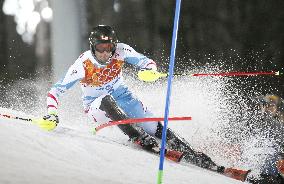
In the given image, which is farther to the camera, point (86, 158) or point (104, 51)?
point (104, 51)

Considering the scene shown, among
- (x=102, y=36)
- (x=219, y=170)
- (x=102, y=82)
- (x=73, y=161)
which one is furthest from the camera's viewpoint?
(x=102, y=82)

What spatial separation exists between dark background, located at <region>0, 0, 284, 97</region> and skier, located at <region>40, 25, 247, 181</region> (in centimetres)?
293

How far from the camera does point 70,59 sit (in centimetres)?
385

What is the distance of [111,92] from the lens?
2688 mm

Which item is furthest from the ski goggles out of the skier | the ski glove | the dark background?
the dark background

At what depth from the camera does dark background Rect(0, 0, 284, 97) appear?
224 inches

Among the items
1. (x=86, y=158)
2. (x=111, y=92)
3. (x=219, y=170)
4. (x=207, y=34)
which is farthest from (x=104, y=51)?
(x=207, y=34)

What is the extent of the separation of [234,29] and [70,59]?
10.2 feet

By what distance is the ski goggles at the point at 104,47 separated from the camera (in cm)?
241

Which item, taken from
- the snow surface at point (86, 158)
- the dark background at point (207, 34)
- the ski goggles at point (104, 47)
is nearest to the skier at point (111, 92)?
the ski goggles at point (104, 47)

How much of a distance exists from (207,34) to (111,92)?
3.74 m

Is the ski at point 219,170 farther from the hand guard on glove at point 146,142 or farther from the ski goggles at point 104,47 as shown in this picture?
the ski goggles at point 104,47

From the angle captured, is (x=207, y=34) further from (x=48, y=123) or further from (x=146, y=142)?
(x=48, y=123)

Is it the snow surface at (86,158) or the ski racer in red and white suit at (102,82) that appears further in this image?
the ski racer in red and white suit at (102,82)
